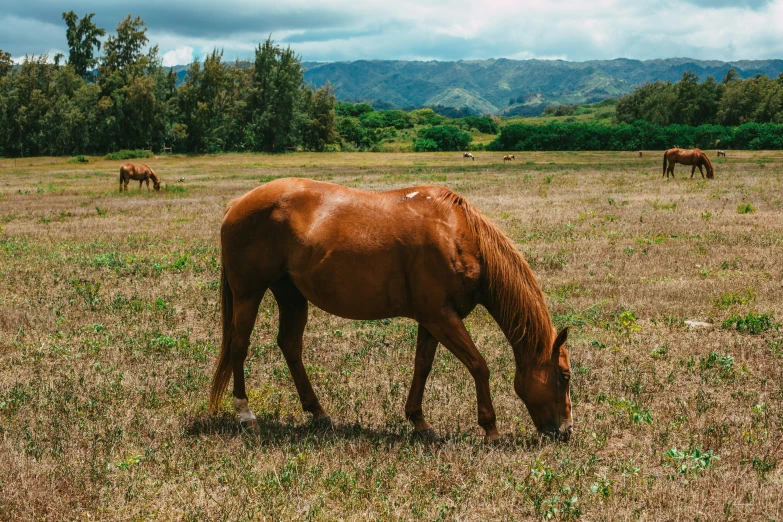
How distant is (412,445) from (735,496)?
263 centimetres

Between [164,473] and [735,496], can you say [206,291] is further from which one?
[735,496]

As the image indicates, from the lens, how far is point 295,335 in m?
6.48

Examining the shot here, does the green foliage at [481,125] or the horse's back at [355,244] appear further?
the green foliage at [481,125]

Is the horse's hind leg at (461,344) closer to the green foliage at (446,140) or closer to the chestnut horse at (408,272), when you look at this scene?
the chestnut horse at (408,272)

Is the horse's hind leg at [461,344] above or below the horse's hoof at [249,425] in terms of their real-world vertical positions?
above

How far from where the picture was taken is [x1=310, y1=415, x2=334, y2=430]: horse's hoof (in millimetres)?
6107

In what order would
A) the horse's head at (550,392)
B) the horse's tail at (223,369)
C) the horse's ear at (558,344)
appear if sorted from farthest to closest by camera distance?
the horse's tail at (223,369)
the horse's head at (550,392)
the horse's ear at (558,344)

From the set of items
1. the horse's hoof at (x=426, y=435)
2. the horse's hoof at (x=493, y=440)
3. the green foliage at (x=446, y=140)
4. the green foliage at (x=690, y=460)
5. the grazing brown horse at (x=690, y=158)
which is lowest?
the horse's hoof at (x=426, y=435)

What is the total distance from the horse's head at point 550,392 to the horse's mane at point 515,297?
98mm

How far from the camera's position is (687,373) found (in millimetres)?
7324

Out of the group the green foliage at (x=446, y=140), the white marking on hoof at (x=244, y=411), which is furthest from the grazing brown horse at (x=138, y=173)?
the green foliage at (x=446, y=140)

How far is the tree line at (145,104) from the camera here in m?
75.7

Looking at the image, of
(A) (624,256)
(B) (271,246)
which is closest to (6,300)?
(B) (271,246)

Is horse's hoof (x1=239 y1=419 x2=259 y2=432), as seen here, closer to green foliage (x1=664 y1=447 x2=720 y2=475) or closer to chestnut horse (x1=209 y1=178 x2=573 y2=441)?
chestnut horse (x1=209 y1=178 x2=573 y2=441)
